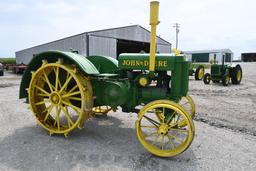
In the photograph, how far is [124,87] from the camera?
340 centimetres

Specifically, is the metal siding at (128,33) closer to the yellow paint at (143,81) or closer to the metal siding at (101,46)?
the metal siding at (101,46)

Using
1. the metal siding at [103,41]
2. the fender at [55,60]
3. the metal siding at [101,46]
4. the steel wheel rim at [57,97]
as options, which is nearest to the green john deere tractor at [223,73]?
the fender at [55,60]

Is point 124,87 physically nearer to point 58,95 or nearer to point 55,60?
point 58,95

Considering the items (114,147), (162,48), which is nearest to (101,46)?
(162,48)

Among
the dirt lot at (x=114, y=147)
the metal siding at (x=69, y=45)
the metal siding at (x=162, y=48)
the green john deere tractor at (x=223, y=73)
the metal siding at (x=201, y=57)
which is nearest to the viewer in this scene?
the dirt lot at (x=114, y=147)

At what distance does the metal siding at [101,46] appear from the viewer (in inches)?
722

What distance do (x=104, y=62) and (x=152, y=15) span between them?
5.43 ft

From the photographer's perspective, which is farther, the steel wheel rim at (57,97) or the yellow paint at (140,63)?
the steel wheel rim at (57,97)

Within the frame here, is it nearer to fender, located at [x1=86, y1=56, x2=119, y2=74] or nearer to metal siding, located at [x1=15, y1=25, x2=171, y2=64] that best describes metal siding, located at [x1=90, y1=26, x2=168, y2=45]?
metal siding, located at [x1=15, y1=25, x2=171, y2=64]

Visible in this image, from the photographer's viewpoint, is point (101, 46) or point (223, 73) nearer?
point (223, 73)

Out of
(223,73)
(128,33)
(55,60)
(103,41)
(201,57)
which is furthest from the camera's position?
(201,57)

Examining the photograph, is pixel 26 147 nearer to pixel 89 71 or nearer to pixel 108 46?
pixel 89 71

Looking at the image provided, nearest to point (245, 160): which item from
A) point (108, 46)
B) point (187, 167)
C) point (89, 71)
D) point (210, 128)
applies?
point (187, 167)

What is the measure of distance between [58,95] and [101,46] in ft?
52.9
